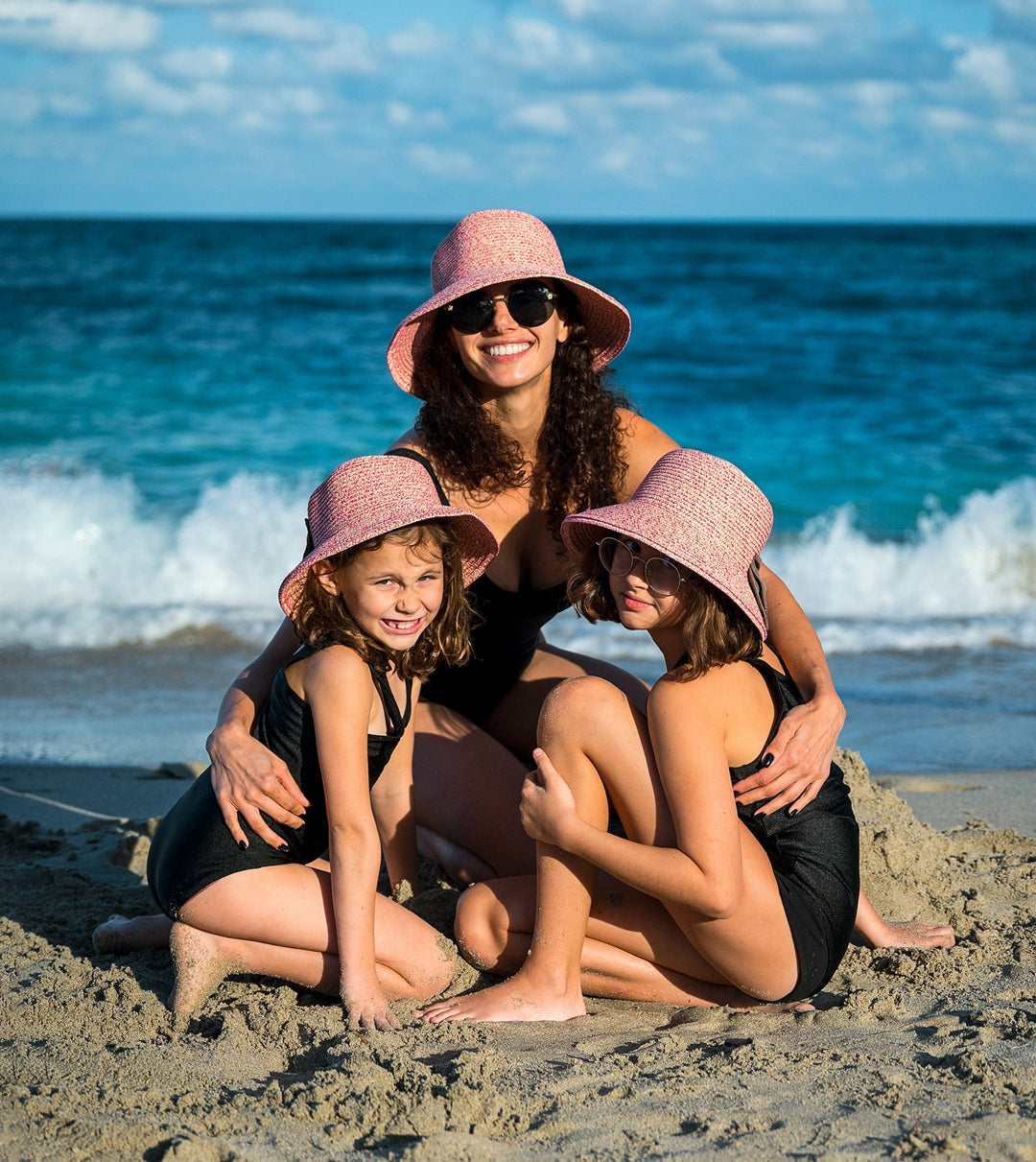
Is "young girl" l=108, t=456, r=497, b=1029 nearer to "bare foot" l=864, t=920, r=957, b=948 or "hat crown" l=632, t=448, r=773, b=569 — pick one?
"hat crown" l=632, t=448, r=773, b=569

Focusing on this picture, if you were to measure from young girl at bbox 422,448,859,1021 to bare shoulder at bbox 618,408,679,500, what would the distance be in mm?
643

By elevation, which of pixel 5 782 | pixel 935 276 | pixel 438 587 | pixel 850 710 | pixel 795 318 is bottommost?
pixel 5 782

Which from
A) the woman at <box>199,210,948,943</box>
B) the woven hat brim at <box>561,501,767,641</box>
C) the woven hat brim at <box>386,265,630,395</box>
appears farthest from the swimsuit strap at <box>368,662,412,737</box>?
the woven hat brim at <box>386,265,630,395</box>

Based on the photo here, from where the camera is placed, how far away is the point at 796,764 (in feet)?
8.43

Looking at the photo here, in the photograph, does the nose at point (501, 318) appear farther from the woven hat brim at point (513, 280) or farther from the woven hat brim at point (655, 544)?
the woven hat brim at point (655, 544)

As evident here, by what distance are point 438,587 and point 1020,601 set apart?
5366 mm

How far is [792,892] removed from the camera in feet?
8.40

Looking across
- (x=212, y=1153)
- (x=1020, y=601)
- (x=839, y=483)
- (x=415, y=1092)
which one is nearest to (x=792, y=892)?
(x=415, y=1092)

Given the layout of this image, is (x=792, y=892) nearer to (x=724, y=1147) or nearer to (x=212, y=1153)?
(x=724, y=1147)

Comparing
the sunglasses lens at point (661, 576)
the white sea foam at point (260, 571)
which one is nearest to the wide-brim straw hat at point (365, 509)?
the sunglasses lens at point (661, 576)

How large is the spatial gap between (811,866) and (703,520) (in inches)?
31.7

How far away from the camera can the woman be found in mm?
3199

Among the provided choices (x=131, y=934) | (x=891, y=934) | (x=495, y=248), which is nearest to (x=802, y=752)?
(x=891, y=934)

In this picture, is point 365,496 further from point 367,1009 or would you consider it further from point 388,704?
point 367,1009
